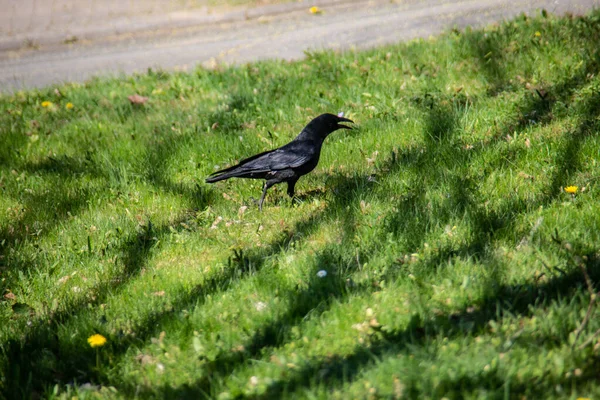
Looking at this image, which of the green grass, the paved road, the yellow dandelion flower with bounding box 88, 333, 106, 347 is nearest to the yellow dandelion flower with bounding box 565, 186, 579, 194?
the green grass

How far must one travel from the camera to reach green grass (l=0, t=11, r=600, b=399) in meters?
2.74

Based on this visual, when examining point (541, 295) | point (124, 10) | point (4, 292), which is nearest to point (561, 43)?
point (541, 295)

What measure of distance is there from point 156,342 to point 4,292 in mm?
1314

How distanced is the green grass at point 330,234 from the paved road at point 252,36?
1544 mm

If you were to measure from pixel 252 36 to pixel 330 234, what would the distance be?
6.50 metres

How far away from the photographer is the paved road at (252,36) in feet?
27.5

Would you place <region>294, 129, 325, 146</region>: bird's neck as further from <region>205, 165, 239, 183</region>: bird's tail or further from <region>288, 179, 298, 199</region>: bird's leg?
<region>205, 165, 239, 183</region>: bird's tail

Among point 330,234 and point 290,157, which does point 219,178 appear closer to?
point 290,157

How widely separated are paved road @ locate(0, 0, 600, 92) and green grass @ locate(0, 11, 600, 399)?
1.54 metres

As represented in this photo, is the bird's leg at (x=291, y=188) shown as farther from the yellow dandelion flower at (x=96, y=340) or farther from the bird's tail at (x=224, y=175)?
the yellow dandelion flower at (x=96, y=340)

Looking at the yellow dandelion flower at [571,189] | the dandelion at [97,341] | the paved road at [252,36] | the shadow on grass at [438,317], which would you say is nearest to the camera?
the shadow on grass at [438,317]

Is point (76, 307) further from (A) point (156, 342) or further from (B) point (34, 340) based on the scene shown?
(A) point (156, 342)

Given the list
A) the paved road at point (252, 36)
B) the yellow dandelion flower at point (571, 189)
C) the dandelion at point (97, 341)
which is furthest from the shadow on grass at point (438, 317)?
the paved road at point (252, 36)

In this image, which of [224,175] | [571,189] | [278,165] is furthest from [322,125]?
[571,189]
